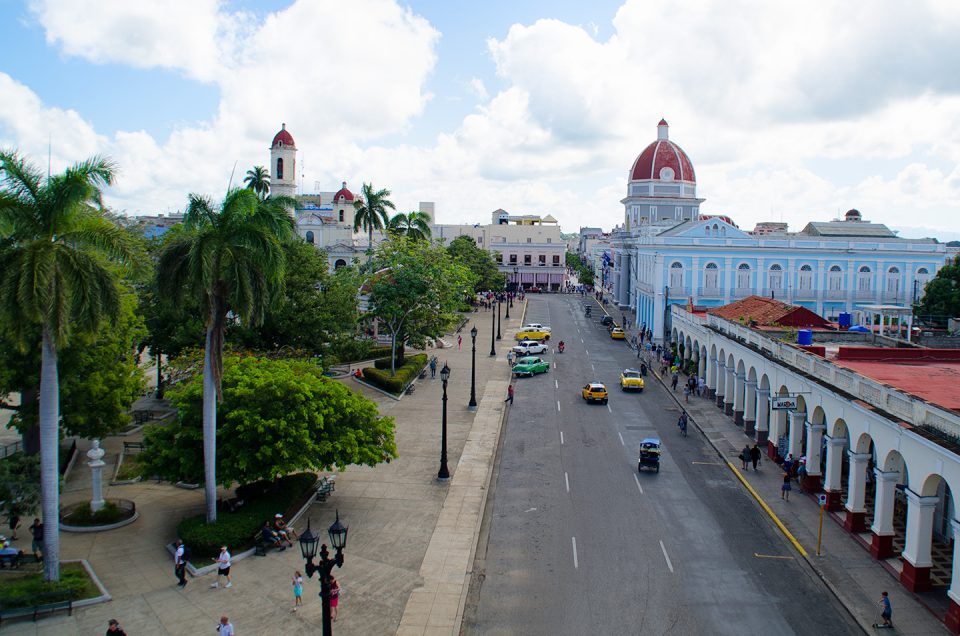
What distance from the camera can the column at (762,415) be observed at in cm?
3559

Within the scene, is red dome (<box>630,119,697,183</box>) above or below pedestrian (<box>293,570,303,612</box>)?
above

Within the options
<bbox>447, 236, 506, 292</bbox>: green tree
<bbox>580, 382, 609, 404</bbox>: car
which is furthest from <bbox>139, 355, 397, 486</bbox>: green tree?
<bbox>447, 236, 506, 292</bbox>: green tree

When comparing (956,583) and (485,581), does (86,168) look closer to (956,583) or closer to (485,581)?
(485,581)

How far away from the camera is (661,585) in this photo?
20938mm

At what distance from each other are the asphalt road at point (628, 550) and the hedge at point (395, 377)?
10195mm

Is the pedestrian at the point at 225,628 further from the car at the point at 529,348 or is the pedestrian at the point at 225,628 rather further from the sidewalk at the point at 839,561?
the car at the point at 529,348

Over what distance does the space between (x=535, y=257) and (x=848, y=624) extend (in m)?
116

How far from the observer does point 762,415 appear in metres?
35.9

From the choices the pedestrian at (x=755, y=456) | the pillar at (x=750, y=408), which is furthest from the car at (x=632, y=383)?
the pedestrian at (x=755, y=456)

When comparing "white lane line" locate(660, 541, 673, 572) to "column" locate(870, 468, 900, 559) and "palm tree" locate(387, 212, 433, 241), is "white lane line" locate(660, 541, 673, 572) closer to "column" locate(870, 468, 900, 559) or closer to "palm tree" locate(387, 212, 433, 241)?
"column" locate(870, 468, 900, 559)

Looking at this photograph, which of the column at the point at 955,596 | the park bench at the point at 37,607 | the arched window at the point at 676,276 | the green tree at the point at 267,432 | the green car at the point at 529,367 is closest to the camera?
the column at the point at 955,596

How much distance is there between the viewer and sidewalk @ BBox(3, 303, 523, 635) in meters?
18.8

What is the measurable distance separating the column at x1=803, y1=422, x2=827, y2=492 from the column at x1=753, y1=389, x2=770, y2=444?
696cm

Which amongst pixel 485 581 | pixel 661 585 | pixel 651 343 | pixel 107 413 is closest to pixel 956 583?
pixel 661 585
